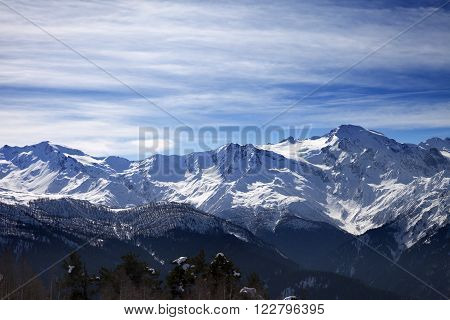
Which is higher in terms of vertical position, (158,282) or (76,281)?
(76,281)

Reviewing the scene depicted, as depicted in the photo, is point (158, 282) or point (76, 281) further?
point (158, 282)

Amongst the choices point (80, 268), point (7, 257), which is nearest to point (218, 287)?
point (80, 268)

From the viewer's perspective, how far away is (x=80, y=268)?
7312 centimetres

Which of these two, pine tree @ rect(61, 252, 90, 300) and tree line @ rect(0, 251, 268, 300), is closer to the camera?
tree line @ rect(0, 251, 268, 300)

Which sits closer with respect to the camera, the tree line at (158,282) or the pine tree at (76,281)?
the tree line at (158,282)

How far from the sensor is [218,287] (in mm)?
70125
